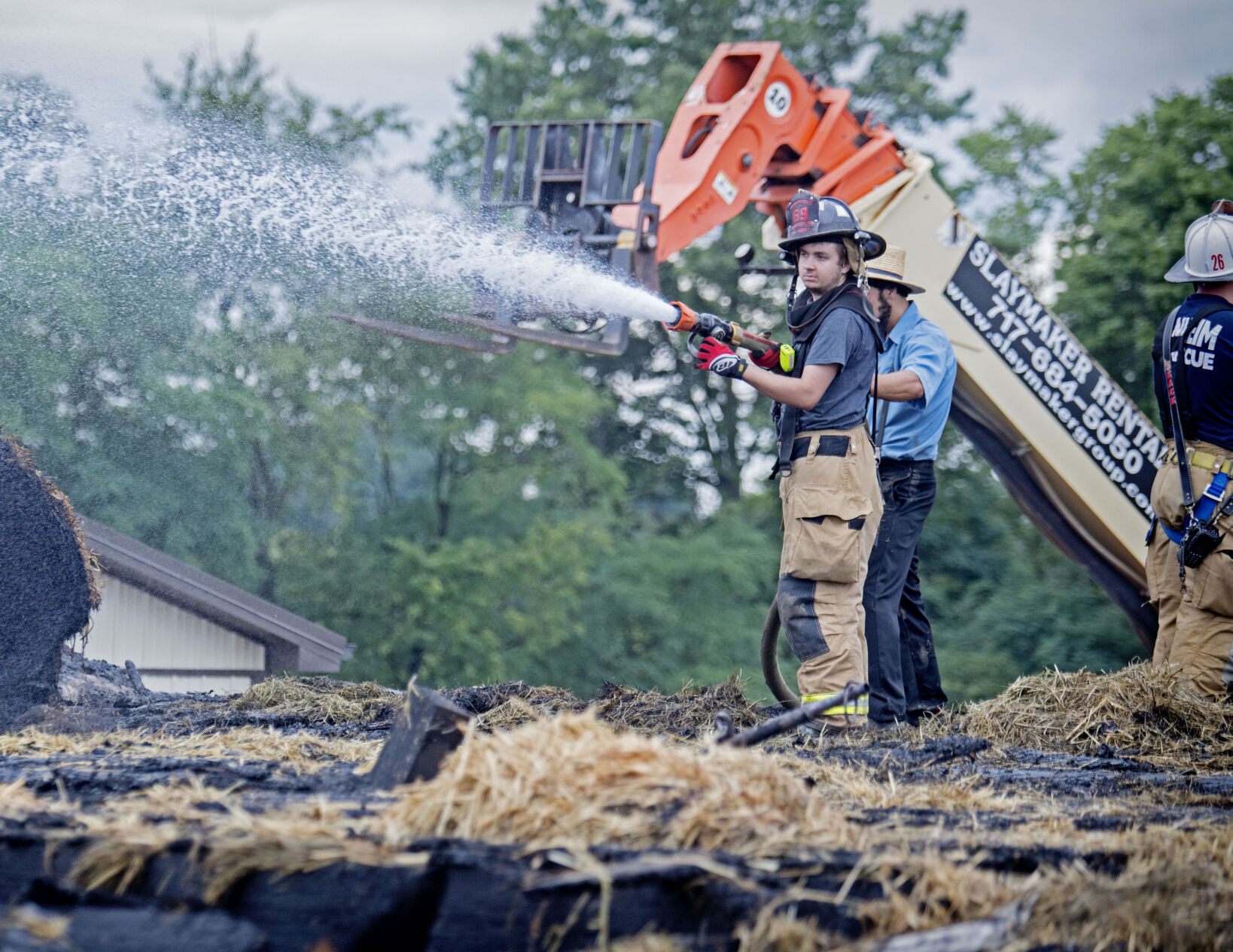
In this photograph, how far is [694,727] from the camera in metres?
5.14

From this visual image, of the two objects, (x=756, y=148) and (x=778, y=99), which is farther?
(x=778, y=99)

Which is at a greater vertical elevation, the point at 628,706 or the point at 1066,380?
the point at 1066,380

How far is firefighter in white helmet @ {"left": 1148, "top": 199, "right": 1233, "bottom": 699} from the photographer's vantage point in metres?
5.59

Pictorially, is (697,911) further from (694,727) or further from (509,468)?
(509,468)

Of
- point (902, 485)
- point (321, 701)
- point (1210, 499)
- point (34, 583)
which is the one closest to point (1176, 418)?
point (1210, 499)

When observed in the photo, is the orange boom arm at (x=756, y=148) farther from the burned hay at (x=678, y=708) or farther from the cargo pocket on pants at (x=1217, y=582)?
the cargo pocket on pants at (x=1217, y=582)

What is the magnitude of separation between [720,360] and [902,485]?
1608mm

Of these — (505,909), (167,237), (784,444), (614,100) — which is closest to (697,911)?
(505,909)

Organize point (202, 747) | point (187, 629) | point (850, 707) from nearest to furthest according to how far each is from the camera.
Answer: point (202, 747) < point (850, 707) < point (187, 629)

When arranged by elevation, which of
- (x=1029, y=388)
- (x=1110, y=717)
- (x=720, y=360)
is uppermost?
(x=1029, y=388)

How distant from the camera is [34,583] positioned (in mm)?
5078

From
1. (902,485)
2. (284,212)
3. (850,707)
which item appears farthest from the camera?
(284,212)

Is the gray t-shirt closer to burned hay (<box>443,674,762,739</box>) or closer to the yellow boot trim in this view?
the yellow boot trim

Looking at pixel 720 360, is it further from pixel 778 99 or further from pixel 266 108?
pixel 266 108
